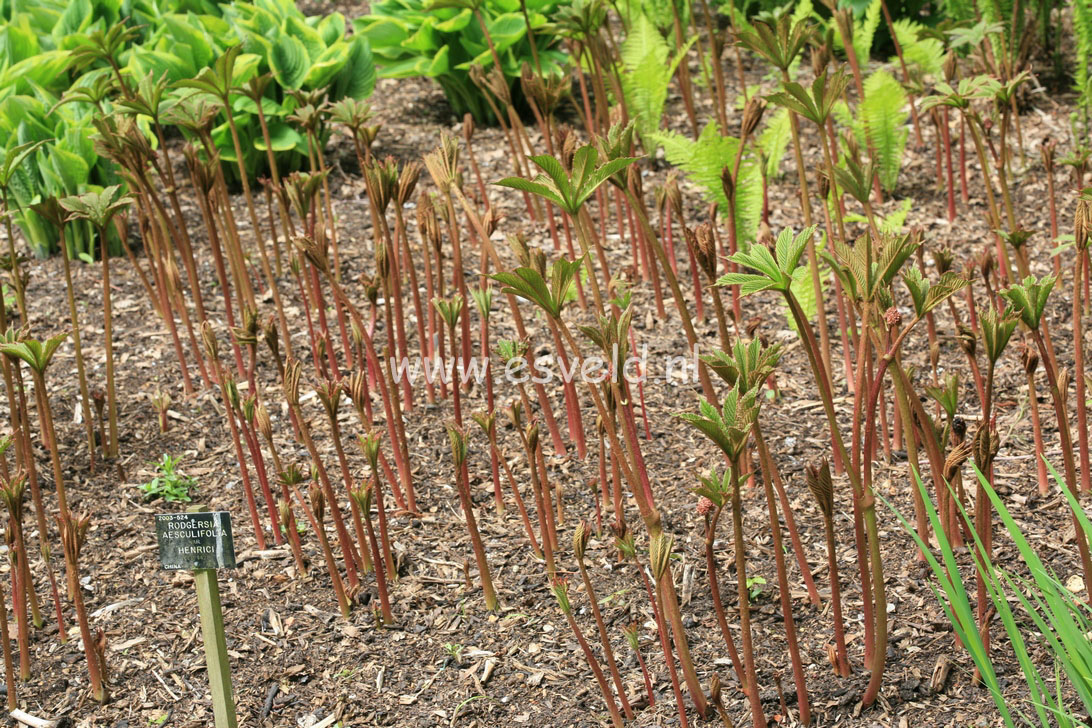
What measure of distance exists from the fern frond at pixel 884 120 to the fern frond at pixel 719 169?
1.95ft

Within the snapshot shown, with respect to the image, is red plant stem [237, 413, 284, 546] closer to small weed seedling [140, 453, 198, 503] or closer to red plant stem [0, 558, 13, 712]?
small weed seedling [140, 453, 198, 503]

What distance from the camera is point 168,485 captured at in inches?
116

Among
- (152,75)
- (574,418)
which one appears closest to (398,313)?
(574,418)

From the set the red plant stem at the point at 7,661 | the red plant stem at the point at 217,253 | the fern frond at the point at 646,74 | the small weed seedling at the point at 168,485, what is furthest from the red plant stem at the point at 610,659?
the fern frond at the point at 646,74

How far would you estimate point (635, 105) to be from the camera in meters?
4.54

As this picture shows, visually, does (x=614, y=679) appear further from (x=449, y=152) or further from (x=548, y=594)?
(x=449, y=152)

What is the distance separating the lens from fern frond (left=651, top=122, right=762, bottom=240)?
374 cm

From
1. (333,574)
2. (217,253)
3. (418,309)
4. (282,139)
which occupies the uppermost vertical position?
(282,139)

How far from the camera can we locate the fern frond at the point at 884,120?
4.02m

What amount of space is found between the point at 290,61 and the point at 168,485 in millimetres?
2257

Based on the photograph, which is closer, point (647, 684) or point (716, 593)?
point (716, 593)

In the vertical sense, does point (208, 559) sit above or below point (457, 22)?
below

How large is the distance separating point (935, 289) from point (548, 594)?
1211 millimetres

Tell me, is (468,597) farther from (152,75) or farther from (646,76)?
(646,76)
